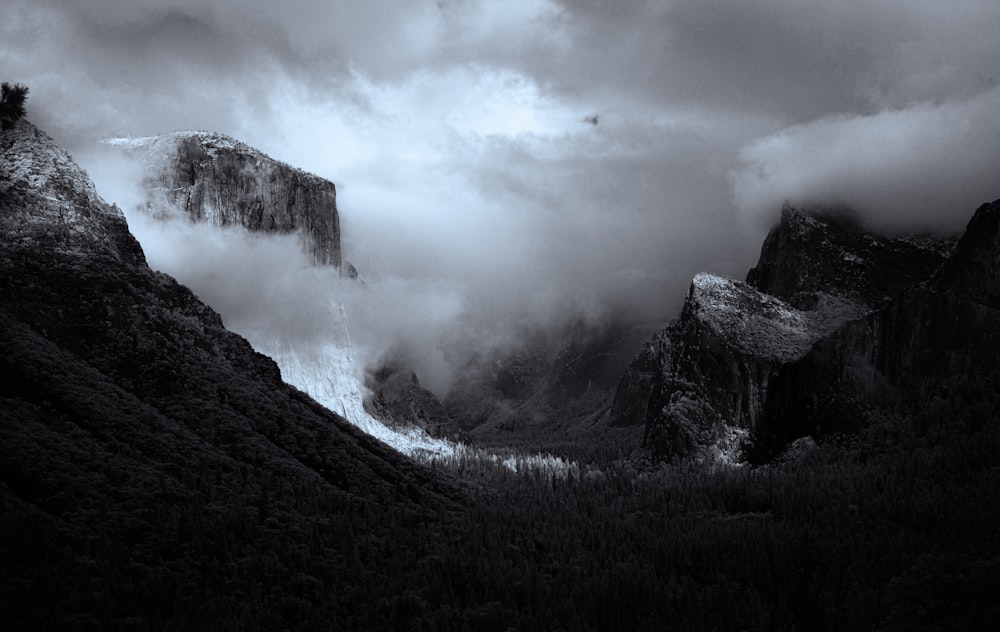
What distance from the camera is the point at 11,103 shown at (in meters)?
159

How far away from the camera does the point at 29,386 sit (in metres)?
129

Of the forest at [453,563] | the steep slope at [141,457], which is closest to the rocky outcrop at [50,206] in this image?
the steep slope at [141,457]

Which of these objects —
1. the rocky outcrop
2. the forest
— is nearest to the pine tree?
the rocky outcrop

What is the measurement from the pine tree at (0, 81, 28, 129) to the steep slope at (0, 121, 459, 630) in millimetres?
2619

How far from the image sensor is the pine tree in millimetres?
158125

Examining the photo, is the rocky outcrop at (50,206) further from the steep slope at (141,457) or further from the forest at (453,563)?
the forest at (453,563)

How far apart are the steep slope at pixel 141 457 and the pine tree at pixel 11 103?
2619 mm

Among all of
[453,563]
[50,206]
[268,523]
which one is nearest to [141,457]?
[268,523]

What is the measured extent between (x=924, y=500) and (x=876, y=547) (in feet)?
86.7

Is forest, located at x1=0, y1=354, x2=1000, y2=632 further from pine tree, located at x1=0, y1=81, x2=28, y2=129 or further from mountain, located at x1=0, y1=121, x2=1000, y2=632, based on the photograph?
pine tree, located at x1=0, y1=81, x2=28, y2=129

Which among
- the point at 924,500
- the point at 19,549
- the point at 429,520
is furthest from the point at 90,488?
the point at 924,500

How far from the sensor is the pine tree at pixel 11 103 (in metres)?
158

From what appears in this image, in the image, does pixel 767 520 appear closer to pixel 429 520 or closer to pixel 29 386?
pixel 429 520

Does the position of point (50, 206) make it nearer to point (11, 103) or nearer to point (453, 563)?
point (11, 103)
